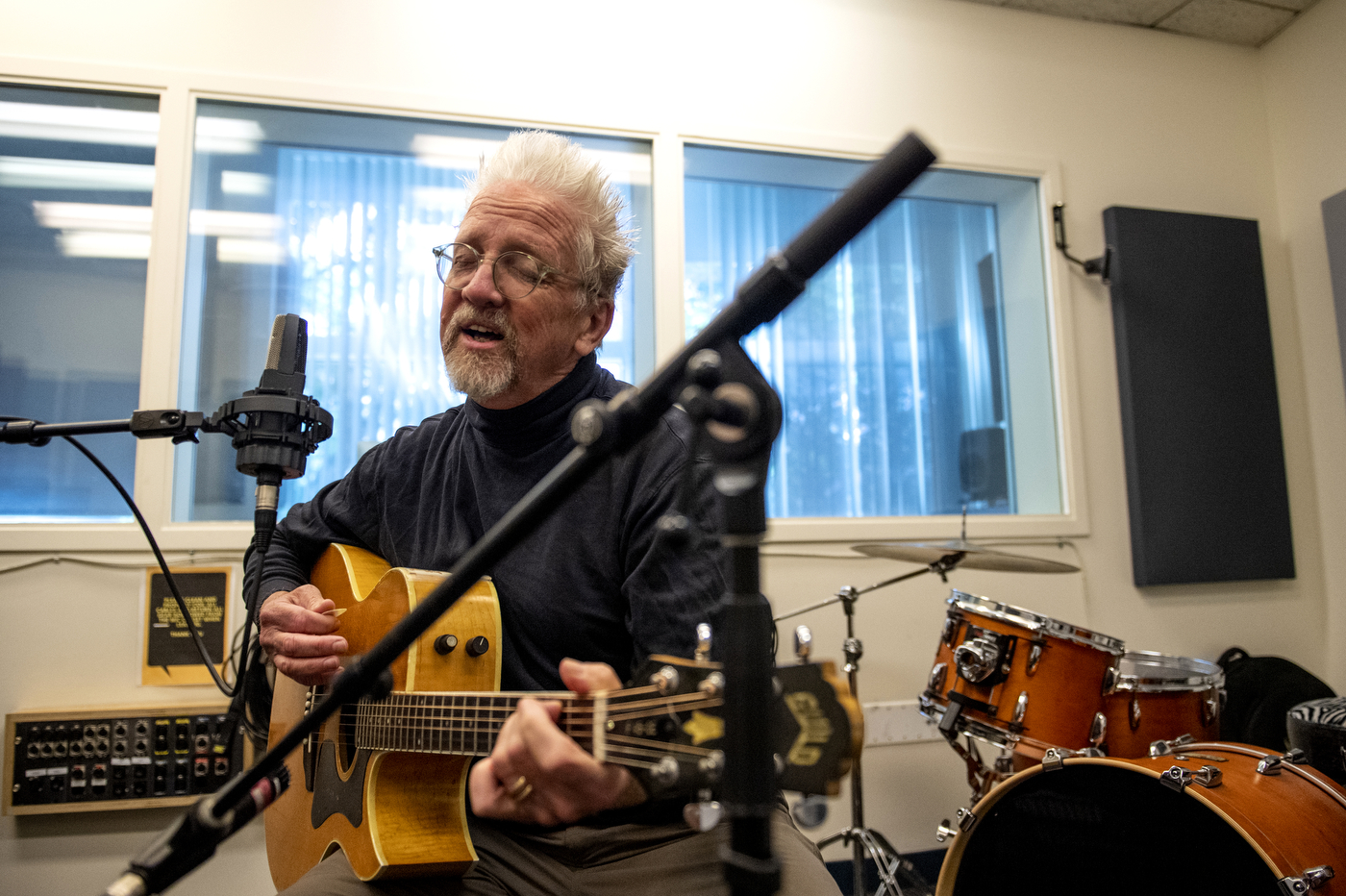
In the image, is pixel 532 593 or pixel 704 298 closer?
pixel 532 593

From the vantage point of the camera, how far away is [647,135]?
268 centimetres

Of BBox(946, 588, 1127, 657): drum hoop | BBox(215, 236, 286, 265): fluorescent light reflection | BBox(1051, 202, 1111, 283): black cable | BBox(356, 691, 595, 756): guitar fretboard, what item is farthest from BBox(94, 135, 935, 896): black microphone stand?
BBox(1051, 202, 1111, 283): black cable

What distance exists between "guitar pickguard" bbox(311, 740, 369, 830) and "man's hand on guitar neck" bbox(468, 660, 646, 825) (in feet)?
1.64

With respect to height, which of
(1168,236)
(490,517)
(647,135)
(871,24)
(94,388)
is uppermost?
(871,24)

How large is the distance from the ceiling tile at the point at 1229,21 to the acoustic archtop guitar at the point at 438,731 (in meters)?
3.53

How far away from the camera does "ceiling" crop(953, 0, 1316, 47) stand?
10.1ft

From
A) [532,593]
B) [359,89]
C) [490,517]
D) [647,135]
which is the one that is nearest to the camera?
[532,593]

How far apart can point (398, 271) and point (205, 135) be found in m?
0.67

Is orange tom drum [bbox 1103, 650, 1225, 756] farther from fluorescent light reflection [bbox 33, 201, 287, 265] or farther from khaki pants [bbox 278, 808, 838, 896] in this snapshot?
fluorescent light reflection [bbox 33, 201, 287, 265]

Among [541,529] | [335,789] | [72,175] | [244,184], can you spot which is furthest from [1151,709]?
[72,175]

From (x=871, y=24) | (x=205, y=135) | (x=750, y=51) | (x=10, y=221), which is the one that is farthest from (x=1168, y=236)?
(x=10, y=221)

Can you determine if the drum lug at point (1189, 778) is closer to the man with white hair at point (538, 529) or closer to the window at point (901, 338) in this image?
the man with white hair at point (538, 529)

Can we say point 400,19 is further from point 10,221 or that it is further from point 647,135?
point 10,221

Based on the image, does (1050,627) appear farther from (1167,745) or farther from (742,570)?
(742,570)
